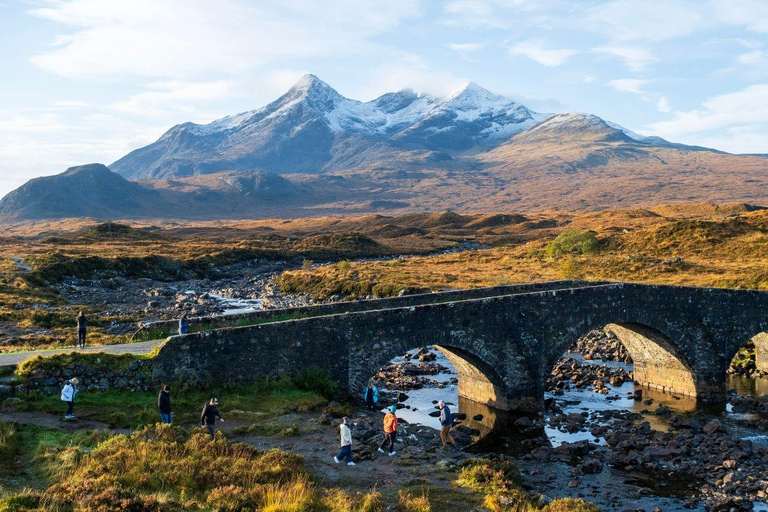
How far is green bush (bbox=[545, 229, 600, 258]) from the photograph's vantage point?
7181cm

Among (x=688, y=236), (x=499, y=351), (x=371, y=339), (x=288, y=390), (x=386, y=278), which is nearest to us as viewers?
(x=288, y=390)

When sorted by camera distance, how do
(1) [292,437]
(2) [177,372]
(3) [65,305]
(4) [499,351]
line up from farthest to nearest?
1. (3) [65,305]
2. (4) [499,351]
3. (2) [177,372]
4. (1) [292,437]

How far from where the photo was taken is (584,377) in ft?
109

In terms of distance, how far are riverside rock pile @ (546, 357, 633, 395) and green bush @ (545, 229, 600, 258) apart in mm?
38507

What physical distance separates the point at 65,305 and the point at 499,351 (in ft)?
121

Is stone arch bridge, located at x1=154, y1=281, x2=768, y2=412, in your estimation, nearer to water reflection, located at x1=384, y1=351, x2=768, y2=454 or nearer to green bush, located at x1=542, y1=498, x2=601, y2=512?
water reflection, located at x1=384, y1=351, x2=768, y2=454

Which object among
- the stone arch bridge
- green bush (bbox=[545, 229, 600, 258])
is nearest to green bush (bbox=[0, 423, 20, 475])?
the stone arch bridge

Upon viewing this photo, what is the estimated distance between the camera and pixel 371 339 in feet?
75.4

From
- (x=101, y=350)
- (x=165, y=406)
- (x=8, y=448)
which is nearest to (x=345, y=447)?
(x=165, y=406)

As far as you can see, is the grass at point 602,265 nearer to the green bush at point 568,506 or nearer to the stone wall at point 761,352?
the stone wall at point 761,352

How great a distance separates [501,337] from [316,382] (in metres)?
8.39

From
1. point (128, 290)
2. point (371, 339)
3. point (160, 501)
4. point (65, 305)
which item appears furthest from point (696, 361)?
point (128, 290)

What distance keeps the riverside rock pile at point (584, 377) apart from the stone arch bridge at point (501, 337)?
1.56 metres

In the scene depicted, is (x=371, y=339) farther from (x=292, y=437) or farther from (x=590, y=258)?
(x=590, y=258)
